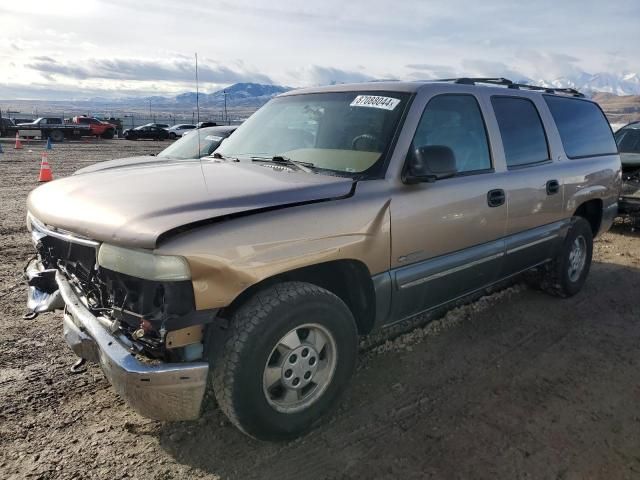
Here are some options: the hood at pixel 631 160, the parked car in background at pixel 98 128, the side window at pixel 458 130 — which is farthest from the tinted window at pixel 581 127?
the parked car in background at pixel 98 128

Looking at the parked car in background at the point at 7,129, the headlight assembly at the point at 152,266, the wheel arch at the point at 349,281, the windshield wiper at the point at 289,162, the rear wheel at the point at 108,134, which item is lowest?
the rear wheel at the point at 108,134

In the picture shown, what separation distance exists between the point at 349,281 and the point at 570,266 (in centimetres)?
305

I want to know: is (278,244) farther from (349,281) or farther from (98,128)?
(98,128)

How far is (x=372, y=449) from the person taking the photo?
278 cm

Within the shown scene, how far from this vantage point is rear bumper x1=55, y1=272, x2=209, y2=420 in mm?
2295

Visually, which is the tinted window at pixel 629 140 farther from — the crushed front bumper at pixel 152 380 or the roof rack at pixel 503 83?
the crushed front bumper at pixel 152 380

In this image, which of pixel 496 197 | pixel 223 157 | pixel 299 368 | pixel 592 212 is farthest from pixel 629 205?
pixel 299 368

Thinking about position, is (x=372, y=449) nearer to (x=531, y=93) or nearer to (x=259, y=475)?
(x=259, y=475)

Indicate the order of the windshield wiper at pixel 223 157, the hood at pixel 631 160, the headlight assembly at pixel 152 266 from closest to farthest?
1. the headlight assembly at pixel 152 266
2. the windshield wiper at pixel 223 157
3. the hood at pixel 631 160

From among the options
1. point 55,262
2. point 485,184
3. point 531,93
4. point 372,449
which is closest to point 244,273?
point 372,449

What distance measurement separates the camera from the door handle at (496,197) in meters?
3.71

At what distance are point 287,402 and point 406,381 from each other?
1034mm

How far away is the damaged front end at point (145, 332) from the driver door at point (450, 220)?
1.33m

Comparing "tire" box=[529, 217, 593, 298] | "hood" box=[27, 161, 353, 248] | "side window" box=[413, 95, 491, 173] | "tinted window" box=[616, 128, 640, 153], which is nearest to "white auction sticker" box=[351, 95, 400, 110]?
"side window" box=[413, 95, 491, 173]
